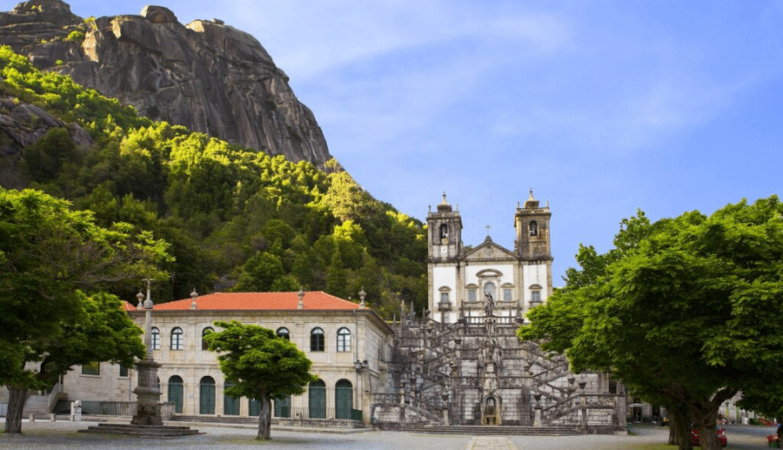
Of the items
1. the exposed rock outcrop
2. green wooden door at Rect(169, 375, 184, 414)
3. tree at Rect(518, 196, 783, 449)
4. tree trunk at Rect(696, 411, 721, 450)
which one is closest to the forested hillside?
the exposed rock outcrop

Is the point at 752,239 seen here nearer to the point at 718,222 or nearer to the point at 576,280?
the point at 718,222

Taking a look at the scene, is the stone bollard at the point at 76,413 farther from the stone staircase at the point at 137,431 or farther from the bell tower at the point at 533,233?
the bell tower at the point at 533,233

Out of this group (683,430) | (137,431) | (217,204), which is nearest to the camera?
(683,430)

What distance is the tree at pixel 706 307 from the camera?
17875 mm

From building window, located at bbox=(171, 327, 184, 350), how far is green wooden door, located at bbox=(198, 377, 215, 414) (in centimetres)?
249

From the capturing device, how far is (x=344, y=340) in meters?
43.6

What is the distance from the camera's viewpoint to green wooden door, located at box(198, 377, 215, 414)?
4397cm

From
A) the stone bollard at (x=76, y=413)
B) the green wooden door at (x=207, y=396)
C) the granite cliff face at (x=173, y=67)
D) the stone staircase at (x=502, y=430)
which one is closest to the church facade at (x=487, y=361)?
the stone staircase at (x=502, y=430)

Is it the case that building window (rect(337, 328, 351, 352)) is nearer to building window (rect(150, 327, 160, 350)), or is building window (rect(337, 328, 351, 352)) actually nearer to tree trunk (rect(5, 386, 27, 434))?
building window (rect(150, 327, 160, 350))

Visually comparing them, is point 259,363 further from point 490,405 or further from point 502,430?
point 490,405

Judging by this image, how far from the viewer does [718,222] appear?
62.4ft

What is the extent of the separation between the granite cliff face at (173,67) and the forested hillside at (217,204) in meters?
17.8

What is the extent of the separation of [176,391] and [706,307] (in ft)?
107

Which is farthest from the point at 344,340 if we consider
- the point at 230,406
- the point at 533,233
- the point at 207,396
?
the point at 533,233
